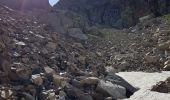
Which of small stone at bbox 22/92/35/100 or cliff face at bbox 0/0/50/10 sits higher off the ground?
cliff face at bbox 0/0/50/10

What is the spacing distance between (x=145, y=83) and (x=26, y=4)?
13.7 m

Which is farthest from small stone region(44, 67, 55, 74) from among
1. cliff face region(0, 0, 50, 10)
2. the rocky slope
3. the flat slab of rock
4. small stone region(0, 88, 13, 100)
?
cliff face region(0, 0, 50, 10)

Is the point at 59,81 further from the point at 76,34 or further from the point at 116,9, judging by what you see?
the point at 116,9

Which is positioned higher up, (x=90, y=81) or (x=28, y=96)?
(x=28, y=96)

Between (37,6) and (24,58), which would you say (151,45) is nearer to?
(37,6)

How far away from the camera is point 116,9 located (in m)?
71.8

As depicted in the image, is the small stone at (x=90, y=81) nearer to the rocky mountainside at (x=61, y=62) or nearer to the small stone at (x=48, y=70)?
the rocky mountainside at (x=61, y=62)

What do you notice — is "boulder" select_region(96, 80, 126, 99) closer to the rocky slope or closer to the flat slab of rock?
the rocky slope

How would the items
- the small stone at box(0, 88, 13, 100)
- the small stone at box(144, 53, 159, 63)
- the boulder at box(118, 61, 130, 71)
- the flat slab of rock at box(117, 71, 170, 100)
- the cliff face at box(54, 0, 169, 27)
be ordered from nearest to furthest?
the small stone at box(0, 88, 13, 100) → the flat slab of rock at box(117, 71, 170, 100) → the small stone at box(144, 53, 159, 63) → the boulder at box(118, 61, 130, 71) → the cliff face at box(54, 0, 169, 27)

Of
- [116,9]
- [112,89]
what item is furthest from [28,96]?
[116,9]

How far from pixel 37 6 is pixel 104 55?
7473 mm

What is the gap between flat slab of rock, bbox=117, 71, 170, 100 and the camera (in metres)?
11.4

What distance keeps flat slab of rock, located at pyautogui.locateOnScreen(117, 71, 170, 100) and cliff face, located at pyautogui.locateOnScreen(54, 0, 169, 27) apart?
1483 inches

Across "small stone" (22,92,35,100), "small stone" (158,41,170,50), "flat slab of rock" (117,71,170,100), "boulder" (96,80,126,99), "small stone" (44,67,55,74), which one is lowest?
"flat slab of rock" (117,71,170,100)
